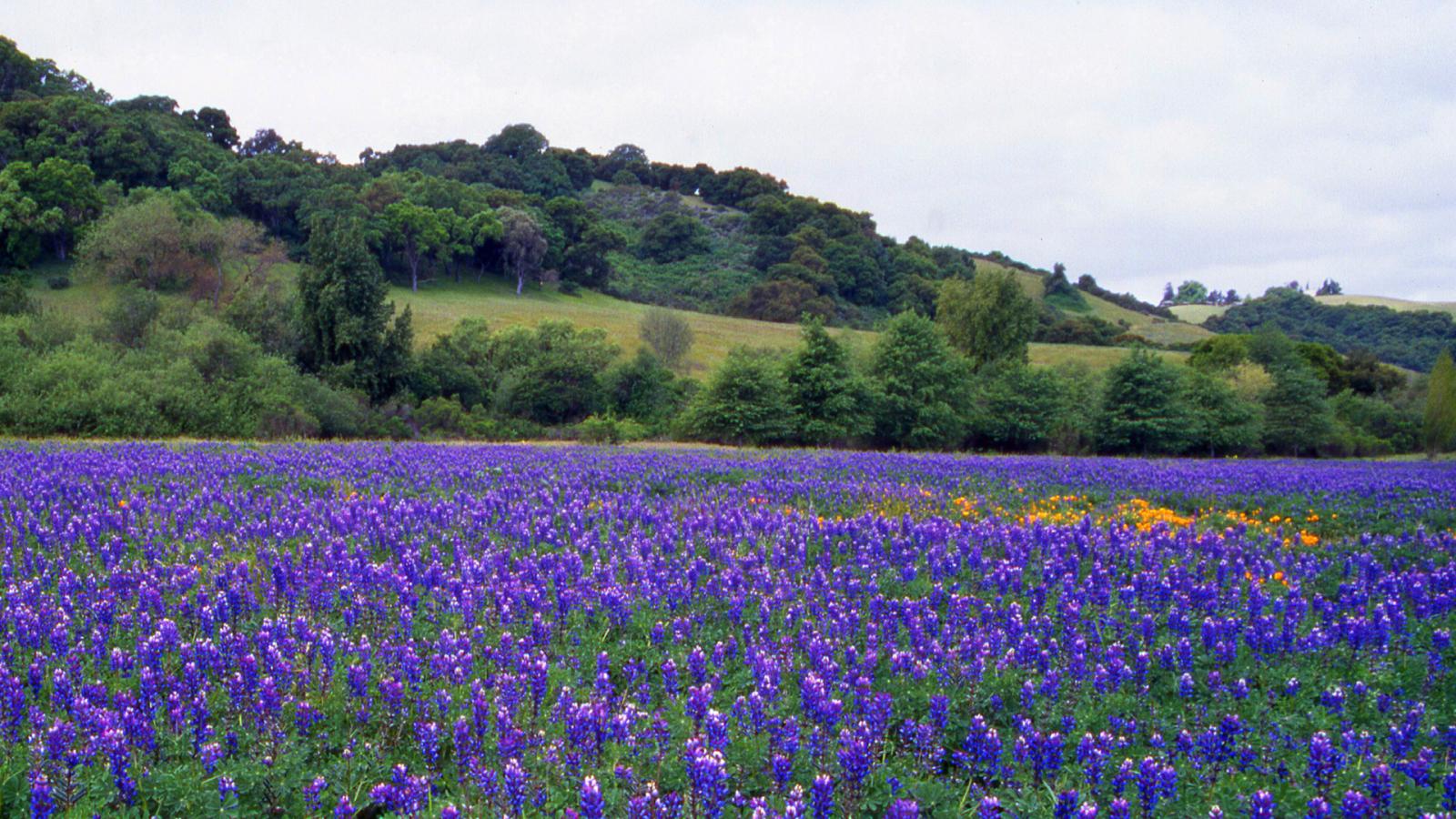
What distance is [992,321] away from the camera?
212 ft

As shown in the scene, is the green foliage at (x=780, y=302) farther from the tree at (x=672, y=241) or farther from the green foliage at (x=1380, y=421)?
the green foliage at (x=1380, y=421)

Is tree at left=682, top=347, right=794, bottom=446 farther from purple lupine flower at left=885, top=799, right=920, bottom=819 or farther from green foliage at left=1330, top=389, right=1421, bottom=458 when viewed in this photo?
green foliage at left=1330, top=389, right=1421, bottom=458

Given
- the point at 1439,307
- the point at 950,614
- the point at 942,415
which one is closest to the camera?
the point at 950,614

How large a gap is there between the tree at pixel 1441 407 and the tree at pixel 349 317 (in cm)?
5897

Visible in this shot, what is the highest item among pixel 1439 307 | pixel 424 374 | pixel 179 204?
pixel 1439 307

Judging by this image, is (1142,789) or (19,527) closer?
(1142,789)

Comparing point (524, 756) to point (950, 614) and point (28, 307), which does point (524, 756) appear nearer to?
point (950, 614)

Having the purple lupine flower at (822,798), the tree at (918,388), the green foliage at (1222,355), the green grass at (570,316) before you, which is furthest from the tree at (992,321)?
the purple lupine flower at (822,798)

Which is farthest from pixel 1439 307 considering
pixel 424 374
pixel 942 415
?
pixel 424 374

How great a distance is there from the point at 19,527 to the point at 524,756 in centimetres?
791

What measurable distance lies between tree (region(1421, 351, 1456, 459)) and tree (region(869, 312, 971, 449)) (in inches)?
1180

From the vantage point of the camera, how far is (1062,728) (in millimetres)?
4949

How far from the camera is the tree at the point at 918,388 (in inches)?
1759

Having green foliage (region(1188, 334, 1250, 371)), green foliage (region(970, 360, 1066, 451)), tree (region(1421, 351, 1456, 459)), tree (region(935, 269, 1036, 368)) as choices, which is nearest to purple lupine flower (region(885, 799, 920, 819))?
green foliage (region(970, 360, 1066, 451))
